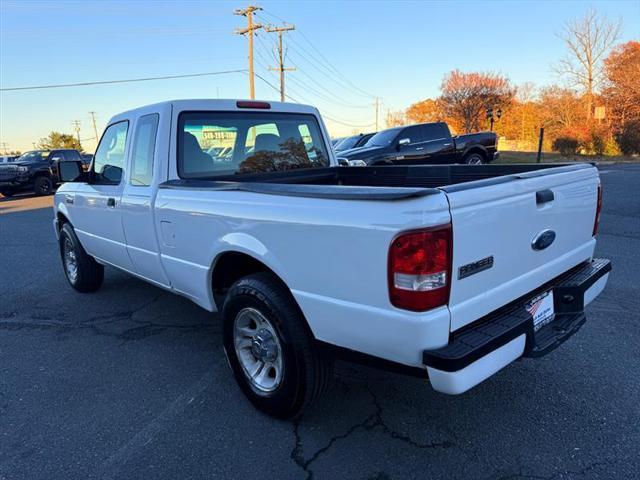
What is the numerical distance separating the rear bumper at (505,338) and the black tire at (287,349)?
0.73 m

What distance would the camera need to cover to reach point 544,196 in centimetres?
255

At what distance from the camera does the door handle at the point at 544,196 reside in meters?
2.51

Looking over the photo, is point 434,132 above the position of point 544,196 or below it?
above

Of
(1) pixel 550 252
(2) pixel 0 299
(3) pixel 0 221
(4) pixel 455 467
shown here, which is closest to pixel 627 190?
(1) pixel 550 252

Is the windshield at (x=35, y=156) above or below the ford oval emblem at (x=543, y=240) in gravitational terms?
above

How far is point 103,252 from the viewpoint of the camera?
4.70m

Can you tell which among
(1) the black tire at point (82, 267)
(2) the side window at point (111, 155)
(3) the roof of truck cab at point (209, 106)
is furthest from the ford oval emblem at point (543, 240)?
(1) the black tire at point (82, 267)

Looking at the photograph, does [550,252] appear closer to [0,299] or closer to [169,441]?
[169,441]

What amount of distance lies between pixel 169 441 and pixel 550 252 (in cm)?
245

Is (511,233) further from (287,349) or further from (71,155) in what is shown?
(71,155)

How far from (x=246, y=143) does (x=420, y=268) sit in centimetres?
249

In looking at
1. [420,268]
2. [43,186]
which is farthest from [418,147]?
[43,186]

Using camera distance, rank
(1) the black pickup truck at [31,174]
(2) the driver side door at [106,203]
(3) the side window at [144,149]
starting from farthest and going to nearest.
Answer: (1) the black pickup truck at [31,174] → (2) the driver side door at [106,203] → (3) the side window at [144,149]

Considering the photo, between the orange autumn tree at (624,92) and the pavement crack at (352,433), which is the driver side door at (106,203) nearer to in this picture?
the pavement crack at (352,433)
